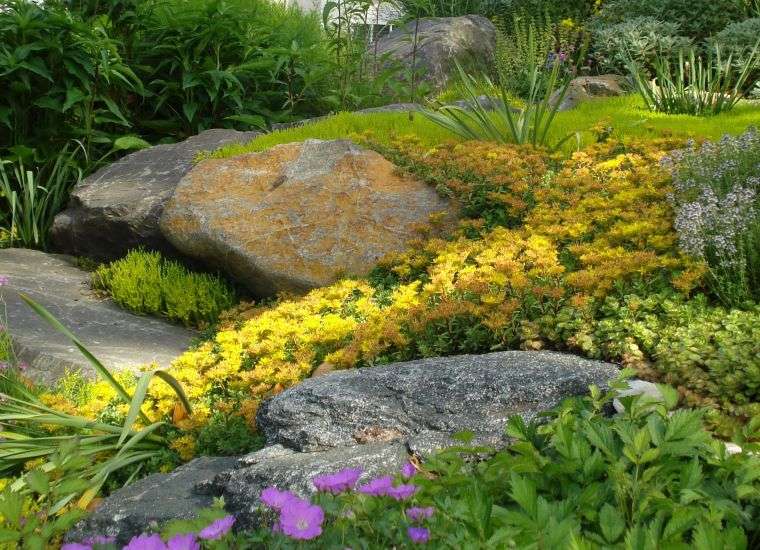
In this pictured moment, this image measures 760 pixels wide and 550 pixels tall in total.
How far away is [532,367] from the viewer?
340cm

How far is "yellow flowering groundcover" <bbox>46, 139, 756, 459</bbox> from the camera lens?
157 inches

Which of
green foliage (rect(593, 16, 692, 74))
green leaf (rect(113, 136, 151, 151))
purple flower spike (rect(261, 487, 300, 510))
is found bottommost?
purple flower spike (rect(261, 487, 300, 510))

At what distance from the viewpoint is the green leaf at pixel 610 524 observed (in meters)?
1.63

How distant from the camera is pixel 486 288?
424 cm

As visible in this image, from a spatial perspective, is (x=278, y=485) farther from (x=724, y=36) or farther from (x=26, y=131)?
(x=724, y=36)

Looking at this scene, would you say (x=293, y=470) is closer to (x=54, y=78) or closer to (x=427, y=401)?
(x=427, y=401)

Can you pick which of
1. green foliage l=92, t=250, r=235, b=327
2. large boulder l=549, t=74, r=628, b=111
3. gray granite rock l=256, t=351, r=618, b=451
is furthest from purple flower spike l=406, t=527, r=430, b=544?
large boulder l=549, t=74, r=628, b=111

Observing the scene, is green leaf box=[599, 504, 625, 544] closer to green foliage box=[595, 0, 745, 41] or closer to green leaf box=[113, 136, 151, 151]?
green leaf box=[113, 136, 151, 151]

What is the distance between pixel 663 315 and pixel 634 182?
1.80 meters

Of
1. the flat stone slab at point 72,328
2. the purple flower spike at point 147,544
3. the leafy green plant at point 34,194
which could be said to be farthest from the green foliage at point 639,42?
the purple flower spike at point 147,544

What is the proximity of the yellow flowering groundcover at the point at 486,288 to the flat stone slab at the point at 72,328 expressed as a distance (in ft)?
1.28

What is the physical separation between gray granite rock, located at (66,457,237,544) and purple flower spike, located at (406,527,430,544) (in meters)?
1.74

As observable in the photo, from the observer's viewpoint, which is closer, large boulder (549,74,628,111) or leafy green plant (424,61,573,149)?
leafy green plant (424,61,573,149)

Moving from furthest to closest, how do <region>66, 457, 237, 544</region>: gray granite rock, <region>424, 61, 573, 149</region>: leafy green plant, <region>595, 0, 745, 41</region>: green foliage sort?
<region>595, 0, 745, 41</region>: green foliage
<region>424, 61, 573, 149</region>: leafy green plant
<region>66, 457, 237, 544</region>: gray granite rock
